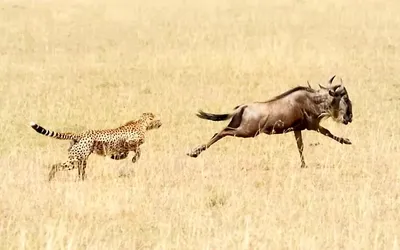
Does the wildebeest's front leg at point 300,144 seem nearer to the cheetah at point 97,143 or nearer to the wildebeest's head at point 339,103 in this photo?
the wildebeest's head at point 339,103

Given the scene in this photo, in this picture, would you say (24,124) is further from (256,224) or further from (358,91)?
(256,224)

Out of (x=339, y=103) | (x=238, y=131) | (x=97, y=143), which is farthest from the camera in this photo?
(x=339, y=103)

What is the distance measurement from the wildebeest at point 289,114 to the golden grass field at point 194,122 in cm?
37

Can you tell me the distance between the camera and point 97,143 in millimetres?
9898

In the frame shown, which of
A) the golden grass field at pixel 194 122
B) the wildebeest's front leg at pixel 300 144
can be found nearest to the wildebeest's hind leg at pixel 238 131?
the golden grass field at pixel 194 122

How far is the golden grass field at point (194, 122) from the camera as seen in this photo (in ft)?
23.4

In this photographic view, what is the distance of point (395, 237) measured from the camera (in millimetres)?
6508

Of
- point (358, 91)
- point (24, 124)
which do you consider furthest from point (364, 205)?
point (358, 91)

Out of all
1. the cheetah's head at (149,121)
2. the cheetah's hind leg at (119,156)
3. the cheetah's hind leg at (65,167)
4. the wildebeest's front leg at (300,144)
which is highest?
the cheetah's head at (149,121)

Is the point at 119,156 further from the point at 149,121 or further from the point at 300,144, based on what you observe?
the point at 300,144

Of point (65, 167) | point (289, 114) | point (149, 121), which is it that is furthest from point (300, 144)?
point (65, 167)

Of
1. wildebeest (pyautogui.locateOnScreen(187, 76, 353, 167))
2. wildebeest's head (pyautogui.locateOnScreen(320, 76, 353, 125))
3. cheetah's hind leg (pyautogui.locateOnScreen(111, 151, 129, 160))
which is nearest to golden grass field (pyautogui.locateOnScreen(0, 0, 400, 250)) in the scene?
cheetah's hind leg (pyautogui.locateOnScreen(111, 151, 129, 160))

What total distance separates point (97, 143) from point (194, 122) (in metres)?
3.98

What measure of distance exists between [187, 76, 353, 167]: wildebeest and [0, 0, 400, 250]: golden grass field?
37 centimetres
